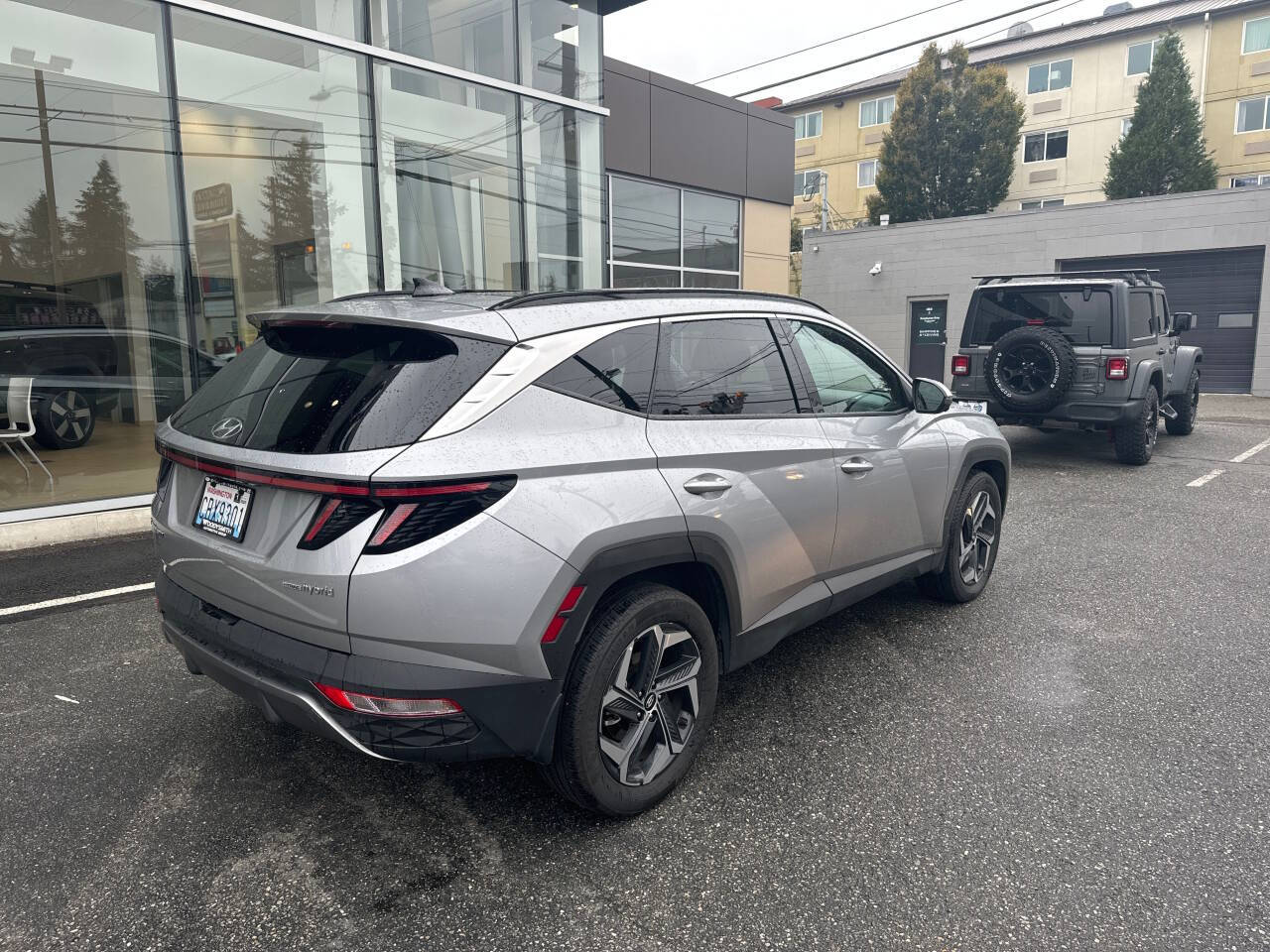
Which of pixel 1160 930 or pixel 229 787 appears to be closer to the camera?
pixel 1160 930

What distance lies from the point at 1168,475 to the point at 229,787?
9204 mm

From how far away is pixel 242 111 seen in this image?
850 centimetres

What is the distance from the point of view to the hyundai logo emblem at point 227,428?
2572 mm

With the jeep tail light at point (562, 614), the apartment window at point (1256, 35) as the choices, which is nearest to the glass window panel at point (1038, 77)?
the apartment window at point (1256, 35)

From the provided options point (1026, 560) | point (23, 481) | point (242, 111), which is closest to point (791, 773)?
point (1026, 560)

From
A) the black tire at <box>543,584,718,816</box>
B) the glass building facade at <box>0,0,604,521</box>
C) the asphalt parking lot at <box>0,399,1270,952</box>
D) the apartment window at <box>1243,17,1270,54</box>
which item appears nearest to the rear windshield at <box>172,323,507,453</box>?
the black tire at <box>543,584,718,816</box>

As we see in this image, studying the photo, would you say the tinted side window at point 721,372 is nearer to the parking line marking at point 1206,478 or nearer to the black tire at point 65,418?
the black tire at point 65,418

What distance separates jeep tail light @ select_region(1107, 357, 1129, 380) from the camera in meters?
8.61

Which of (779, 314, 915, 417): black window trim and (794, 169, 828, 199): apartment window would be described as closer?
(779, 314, 915, 417): black window trim

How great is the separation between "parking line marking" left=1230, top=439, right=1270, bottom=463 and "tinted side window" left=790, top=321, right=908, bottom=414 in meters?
7.91

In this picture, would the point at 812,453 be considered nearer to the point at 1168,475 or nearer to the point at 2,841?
the point at 2,841

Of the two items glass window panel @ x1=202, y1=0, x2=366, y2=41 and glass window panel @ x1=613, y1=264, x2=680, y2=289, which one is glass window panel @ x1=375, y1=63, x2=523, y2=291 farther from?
glass window panel @ x1=613, y1=264, x2=680, y2=289

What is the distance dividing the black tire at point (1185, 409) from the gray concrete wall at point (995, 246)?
943 centimetres

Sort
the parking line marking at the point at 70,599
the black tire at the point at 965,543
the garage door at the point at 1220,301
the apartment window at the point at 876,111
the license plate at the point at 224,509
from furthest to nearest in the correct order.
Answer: the apartment window at the point at 876,111, the garage door at the point at 1220,301, the parking line marking at the point at 70,599, the black tire at the point at 965,543, the license plate at the point at 224,509
